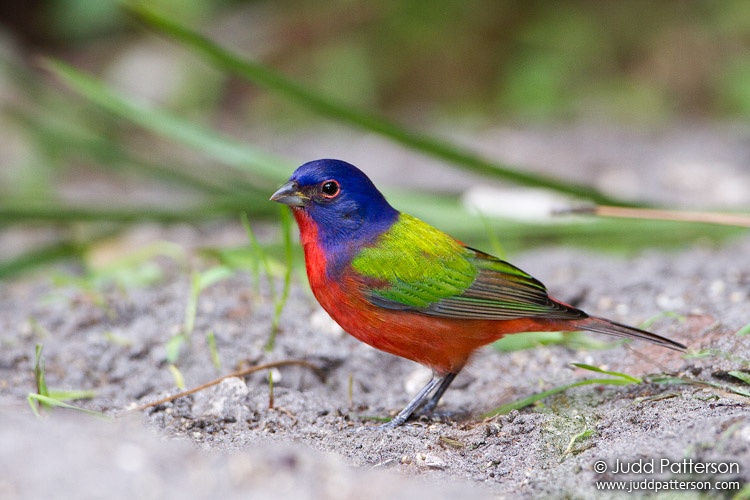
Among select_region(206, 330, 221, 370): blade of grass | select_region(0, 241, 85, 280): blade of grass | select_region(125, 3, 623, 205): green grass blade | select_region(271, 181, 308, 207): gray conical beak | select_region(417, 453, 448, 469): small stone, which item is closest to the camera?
select_region(417, 453, 448, 469): small stone

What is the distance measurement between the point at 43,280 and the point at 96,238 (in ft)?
1.70

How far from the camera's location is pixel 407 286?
323 cm

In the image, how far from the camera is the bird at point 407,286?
3197 millimetres

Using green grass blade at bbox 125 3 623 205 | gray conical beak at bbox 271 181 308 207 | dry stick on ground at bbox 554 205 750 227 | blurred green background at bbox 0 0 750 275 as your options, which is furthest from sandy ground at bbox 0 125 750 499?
blurred green background at bbox 0 0 750 275

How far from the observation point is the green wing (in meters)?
A: 3.21

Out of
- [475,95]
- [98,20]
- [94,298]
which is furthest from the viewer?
[475,95]

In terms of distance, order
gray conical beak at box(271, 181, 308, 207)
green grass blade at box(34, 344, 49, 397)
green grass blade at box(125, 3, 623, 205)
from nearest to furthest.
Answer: green grass blade at box(34, 344, 49, 397) → gray conical beak at box(271, 181, 308, 207) → green grass blade at box(125, 3, 623, 205)

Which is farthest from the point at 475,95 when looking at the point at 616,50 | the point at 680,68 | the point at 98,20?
the point at 98,20

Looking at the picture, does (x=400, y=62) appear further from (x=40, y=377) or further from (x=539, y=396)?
(x=40, y=377)

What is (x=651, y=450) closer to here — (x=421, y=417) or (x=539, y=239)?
(x=421, y=417)

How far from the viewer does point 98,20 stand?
27.5 ft

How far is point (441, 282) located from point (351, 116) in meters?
1.46

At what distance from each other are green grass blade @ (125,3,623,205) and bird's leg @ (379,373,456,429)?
1480 millimetres

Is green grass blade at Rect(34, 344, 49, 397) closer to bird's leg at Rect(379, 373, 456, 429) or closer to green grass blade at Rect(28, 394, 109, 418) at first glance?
green grass blade at Rect(28, 394, 109, 418)
